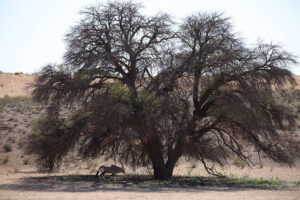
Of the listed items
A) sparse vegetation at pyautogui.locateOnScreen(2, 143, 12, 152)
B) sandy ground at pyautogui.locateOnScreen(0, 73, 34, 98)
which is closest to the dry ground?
sparse vegetation at pyautogui.locateOnScreen(2, 143, 12, 152)

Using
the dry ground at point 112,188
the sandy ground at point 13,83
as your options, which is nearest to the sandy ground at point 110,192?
the dry ground at point 112,188

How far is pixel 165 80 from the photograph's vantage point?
17.7m

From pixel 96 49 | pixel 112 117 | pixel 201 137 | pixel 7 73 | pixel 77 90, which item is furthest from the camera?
pixel 7 73

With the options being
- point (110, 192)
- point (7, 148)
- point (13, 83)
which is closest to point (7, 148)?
→ point (7, 148)

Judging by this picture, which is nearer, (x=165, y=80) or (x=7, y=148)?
(x=165, y=80)

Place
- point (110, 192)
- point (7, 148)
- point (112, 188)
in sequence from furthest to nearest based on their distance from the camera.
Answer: point (7, 148) → point (112, 188) → point (110, 192)

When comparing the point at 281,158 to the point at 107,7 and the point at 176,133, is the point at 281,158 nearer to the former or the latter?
the point at 176,133

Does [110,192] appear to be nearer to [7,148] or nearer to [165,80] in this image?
[165,80]

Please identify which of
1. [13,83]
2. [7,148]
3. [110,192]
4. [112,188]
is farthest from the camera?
[13,83]

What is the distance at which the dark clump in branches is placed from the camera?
17859 mm

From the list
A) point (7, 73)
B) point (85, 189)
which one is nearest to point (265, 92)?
point (85, 189)

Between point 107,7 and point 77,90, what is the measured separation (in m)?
4.31

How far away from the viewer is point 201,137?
21.4 metres

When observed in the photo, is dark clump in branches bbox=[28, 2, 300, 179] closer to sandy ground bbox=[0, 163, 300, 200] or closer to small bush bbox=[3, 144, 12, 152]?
sandy ground bbox=[0, 163, 300, 200]
